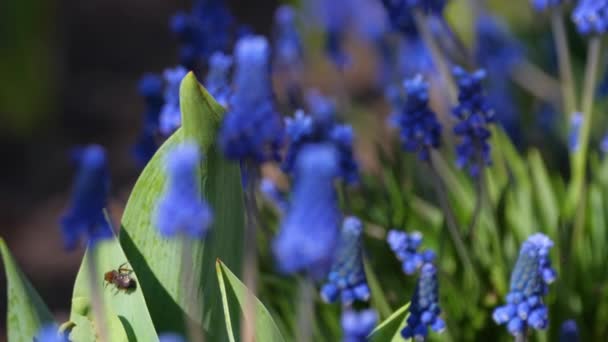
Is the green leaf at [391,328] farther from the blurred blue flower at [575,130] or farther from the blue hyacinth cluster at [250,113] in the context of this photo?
the blurred blue flower at [575,130]

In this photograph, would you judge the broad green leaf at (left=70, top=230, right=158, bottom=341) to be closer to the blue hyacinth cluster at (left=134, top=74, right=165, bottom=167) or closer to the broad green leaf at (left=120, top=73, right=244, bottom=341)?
the broad green leaf at (left=120, top=73, right=244, bottom=341)

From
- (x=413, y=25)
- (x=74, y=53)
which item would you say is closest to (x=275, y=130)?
(x=413, y=25)

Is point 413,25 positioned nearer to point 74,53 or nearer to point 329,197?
point 329,197

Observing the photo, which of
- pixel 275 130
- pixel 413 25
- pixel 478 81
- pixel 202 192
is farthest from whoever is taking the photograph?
pixel 413 25

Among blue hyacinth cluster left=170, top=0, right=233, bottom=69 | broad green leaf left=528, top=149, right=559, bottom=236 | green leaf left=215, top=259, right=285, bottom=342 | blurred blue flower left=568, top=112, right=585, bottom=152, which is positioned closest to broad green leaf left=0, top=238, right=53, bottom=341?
green leaf left=215, top=259, right=285, bottom=342

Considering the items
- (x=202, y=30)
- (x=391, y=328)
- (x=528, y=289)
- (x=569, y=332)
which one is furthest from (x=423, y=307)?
(x=202, y=30)
